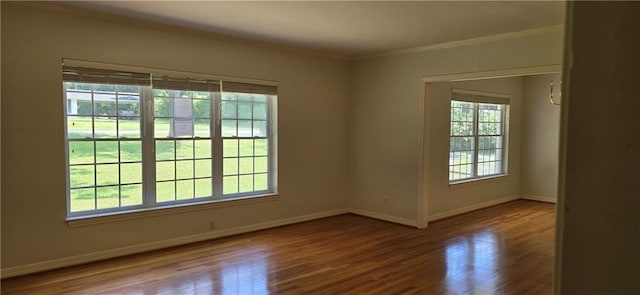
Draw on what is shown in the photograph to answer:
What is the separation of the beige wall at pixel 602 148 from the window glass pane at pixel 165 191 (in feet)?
15.5

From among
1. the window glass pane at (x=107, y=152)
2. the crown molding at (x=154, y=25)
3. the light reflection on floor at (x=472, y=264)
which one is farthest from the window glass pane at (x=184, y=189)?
the light reflection on floor at (x=472, y=264)

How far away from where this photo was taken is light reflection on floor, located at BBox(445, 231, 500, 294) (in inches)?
144

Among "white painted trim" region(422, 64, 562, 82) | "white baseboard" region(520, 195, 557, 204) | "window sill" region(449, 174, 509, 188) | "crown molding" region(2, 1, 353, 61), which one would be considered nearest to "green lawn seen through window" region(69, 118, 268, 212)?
"crown molding" region(2, 1, 353, 61)

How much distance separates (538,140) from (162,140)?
6589 millimetres

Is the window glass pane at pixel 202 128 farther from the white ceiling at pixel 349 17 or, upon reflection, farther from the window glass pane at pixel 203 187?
the white ceiling at pixel 349 17

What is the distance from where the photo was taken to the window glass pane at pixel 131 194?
440cm

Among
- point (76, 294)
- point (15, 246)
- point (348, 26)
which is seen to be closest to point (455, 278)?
point (348, 26)

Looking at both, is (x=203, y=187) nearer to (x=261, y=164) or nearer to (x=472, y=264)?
(x=261, y=164)

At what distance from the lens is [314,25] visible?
433 centimetres

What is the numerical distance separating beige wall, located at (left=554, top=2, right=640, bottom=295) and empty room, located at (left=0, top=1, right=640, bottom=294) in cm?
296

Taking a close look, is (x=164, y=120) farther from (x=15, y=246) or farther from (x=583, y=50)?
(x=583, y=50)

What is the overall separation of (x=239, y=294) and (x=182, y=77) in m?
2.47

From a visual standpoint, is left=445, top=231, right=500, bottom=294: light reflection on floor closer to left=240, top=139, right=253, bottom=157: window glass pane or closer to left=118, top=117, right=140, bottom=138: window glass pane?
left=240, top=139, right=253, bottom=157: window glass pane

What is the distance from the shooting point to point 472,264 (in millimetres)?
4207
